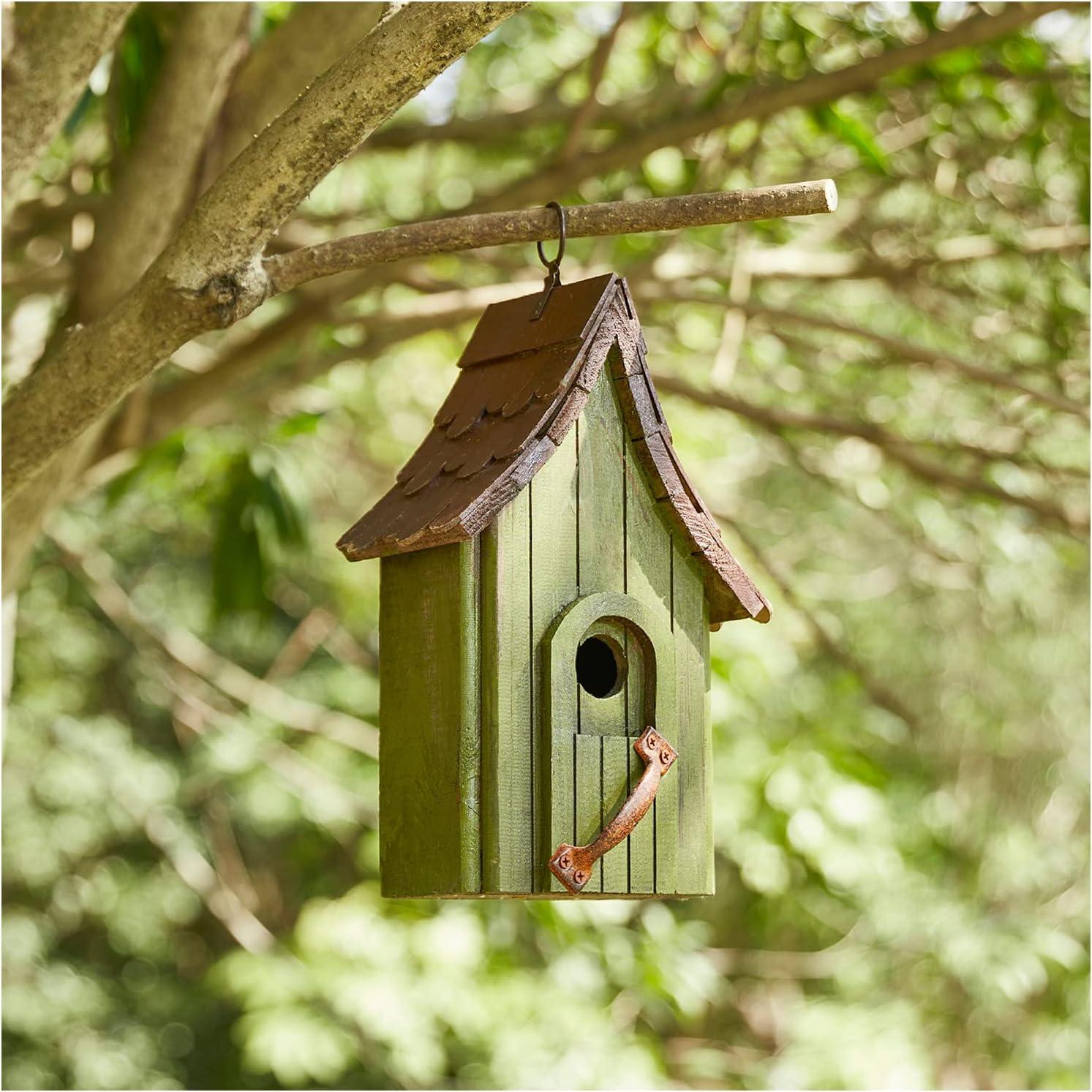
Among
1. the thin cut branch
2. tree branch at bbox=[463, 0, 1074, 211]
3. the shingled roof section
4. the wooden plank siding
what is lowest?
the wooden plank siding

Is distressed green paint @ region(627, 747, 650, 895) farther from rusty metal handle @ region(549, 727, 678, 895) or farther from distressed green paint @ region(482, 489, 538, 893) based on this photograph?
distressed green paint @ region(482, 489, 538, 893)

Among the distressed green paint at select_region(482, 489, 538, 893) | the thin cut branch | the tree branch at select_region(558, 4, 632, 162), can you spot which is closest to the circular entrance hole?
the distressed green paint at select_region(482, 489, 538, 893)


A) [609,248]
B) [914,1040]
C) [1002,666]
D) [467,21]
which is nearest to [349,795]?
[609,248]

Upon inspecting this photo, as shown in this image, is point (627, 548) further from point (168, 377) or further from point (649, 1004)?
point (649, 1004)

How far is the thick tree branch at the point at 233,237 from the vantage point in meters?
1.42

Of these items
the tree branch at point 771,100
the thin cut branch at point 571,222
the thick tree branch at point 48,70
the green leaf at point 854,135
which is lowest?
the thin cut branch at point 571,222

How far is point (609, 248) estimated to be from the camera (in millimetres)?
3855

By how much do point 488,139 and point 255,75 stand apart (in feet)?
3.57

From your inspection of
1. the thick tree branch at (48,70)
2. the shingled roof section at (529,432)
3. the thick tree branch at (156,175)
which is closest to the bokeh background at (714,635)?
the thick tree branch at (156,175)

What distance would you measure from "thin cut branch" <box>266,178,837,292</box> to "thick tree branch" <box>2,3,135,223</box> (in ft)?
2.16

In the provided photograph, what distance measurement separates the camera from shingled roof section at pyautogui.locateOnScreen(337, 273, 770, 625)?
5.11 feet

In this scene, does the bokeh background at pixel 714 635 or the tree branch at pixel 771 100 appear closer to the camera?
the tree branch at pixel 771 100

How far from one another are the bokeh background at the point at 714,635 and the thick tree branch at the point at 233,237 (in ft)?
2.92

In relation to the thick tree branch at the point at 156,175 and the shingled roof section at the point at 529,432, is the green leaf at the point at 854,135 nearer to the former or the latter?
the thick tree branch at the point at 156,175
